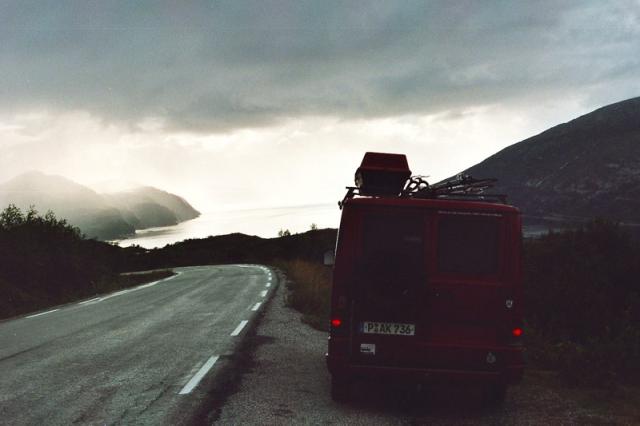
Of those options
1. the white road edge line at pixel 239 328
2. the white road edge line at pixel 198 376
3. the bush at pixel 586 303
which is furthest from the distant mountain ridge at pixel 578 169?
the white road edge line at pixel 198 376

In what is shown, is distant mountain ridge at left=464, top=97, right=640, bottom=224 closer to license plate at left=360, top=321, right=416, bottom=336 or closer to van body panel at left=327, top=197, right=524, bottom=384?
van body panel at left=327, top=197, right=524, bottom=384

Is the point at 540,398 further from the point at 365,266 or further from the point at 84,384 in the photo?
the point at 84,384

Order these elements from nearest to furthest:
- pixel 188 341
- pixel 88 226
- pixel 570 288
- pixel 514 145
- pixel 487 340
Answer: pixel 487 340 < pixel 188 341 < pixel 570 288 < pixel 514 145 < pixel 88 226

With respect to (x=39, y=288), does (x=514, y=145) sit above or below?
above

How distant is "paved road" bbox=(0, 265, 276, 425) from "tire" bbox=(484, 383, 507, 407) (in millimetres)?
3141

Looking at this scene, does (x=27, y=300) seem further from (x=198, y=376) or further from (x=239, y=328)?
(x=198, y=376)

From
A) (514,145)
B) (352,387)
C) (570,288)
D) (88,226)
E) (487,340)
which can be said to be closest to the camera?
(487,340)

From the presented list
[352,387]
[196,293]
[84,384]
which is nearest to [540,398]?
[352,387]

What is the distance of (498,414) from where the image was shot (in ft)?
18.1

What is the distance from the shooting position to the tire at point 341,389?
5703 mm

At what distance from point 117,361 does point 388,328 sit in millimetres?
4725

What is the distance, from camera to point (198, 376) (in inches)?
267

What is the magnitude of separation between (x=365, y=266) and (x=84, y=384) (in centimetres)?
399

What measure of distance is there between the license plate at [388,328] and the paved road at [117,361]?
1935 millimetres
